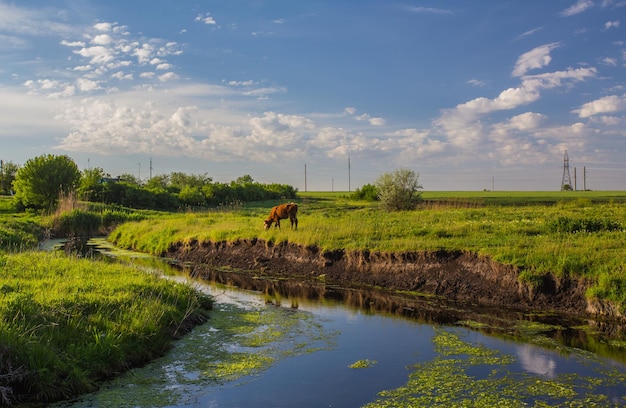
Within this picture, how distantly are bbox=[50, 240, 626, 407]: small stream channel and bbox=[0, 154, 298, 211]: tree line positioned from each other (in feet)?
132

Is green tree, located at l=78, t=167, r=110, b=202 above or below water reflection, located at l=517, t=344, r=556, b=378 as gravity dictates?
above

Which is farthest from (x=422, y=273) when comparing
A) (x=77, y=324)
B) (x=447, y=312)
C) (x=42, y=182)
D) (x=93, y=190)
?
(x=93, y=190)

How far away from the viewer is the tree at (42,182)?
54.1 m

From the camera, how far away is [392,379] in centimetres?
927

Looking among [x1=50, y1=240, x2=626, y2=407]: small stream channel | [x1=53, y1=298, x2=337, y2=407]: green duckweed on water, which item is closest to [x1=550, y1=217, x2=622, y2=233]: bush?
[x1=50, y1=240, x2=626, y2=407]: small stream channel

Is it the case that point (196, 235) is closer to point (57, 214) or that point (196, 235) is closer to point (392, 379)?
point (57, 214)

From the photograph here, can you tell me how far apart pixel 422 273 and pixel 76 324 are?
12326mm

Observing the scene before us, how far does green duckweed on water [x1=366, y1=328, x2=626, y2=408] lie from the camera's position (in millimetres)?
8086

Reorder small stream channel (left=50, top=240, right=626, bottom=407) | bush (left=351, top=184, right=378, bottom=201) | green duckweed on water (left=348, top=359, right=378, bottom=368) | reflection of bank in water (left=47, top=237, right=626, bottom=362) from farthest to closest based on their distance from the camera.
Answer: bush (left=351, top=184, right=378, bottom=201) → reflection of bank in water (left=47, top=237, right=626, bottom=362) → green duckweed on water (left=348, top=359, right=378, bottom=368) → small stream channel (left=50, top=240, right=626, bottom=407)

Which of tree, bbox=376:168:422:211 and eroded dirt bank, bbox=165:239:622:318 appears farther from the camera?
tree, bbox=376:168:422:211

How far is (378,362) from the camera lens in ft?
33.7

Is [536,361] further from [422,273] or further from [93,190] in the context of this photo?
[93,190]

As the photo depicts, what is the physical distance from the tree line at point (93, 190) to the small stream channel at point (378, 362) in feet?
132

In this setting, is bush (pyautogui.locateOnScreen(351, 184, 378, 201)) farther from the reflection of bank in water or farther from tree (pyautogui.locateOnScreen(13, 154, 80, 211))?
the reflection of bank in water
